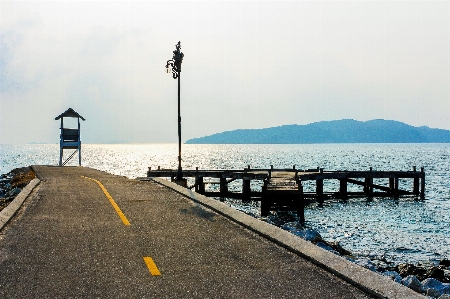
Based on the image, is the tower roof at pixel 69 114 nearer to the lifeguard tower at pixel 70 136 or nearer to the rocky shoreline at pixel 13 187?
the lifeguard tower at pixel 70 136

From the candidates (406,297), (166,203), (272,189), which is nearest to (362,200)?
(272,189)

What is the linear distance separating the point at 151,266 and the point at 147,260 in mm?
405

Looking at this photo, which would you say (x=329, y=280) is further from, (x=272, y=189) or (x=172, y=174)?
(x=172, y=174)

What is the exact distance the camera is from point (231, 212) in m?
12.9

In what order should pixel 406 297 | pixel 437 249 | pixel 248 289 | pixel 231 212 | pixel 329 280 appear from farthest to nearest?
pixel 437 249
pixel 231 212
pixel 329 280
pixel 248 289
pixel 406 297

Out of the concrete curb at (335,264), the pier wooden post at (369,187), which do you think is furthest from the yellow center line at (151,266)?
the pier wooden post at (369,187)

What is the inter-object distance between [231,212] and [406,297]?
718 cm

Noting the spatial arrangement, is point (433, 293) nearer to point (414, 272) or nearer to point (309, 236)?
point (414, 272)

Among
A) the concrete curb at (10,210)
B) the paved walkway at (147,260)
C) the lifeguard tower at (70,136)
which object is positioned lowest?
the paved walkway at (147,260)

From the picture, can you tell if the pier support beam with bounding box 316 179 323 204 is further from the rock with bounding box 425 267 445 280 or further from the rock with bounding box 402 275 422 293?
the rock with bounding box 402 275 422 293

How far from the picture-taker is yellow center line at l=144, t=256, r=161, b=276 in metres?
7.21

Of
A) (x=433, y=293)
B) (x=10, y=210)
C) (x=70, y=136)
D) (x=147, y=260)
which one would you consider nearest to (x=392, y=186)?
(x=70, y=136)

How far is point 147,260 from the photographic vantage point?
7992 millimetres

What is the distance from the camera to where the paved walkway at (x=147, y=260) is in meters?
6.45
